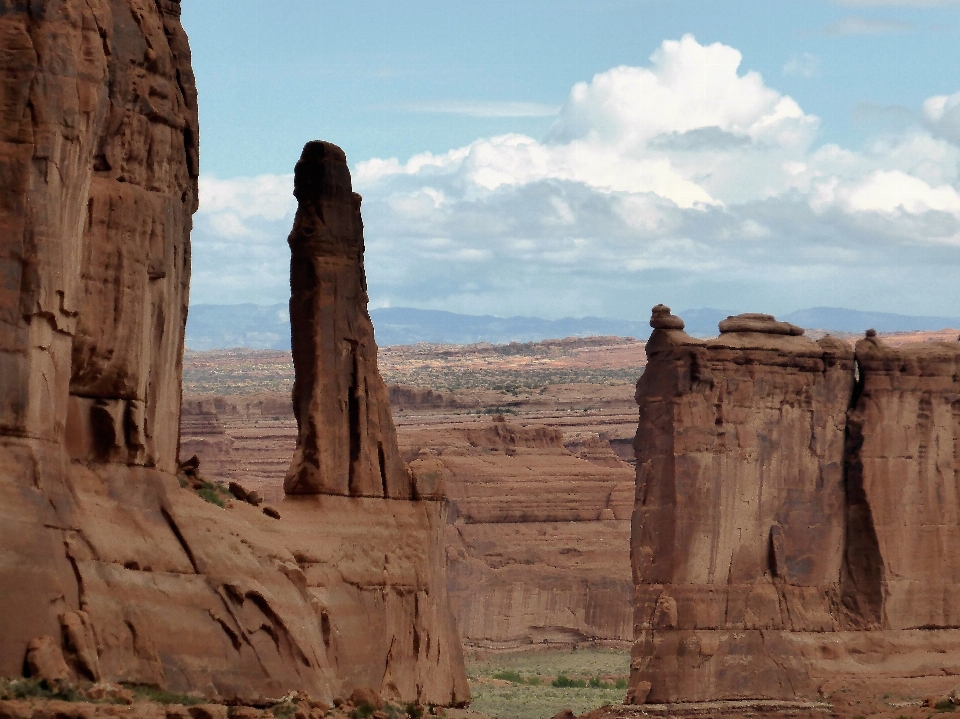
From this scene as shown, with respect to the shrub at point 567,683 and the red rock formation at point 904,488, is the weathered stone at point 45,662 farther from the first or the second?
the shrub at point 567,683

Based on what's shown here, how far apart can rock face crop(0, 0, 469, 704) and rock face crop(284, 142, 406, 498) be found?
10.6 feet

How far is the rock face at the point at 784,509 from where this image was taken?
6344 centimetres

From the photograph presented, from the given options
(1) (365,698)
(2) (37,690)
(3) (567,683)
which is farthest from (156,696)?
(3) (567,683)

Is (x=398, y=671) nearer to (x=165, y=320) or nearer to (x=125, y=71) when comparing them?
(x=165, y=320)

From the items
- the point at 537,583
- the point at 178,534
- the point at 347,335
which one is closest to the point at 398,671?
the point at 347,335

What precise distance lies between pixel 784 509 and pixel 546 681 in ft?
69.0

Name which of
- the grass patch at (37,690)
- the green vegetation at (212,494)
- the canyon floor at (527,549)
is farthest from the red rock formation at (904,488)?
the grass patch at (37,690)

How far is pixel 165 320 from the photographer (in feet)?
116

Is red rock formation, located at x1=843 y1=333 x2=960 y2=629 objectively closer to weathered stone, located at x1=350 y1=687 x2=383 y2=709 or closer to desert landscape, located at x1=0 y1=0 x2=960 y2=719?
desert landscape, located at x1=0 y1=0 x2=960 y2=719

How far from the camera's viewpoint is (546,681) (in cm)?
8519

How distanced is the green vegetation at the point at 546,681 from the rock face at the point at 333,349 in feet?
81.6

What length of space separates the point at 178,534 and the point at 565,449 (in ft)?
250

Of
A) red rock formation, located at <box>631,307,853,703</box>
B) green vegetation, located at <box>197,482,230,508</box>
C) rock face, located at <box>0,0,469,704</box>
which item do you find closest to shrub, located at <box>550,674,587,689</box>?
red rock formation, located at <box>631,307,853,703</box>

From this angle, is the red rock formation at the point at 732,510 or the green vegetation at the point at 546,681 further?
the green vegetation at the point at 546,681
